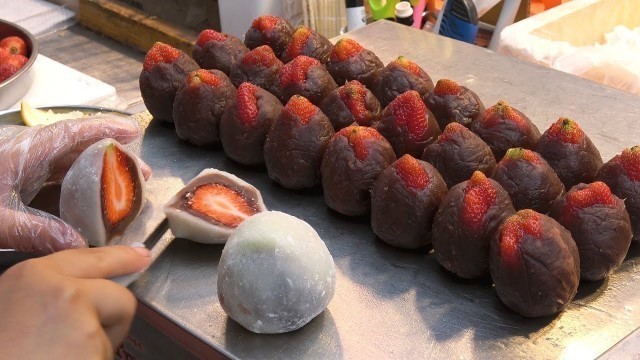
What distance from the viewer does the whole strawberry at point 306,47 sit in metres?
1.70

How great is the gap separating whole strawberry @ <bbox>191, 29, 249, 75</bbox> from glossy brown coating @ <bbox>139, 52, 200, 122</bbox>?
0.20ft

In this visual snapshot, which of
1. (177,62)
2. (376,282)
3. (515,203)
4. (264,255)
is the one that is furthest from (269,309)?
(177,62)

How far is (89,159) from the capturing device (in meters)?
1.29

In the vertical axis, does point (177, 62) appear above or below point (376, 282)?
above

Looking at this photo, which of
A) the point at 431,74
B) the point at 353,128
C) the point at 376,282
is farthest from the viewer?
the point at 431,74

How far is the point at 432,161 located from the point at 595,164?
0.94 ft

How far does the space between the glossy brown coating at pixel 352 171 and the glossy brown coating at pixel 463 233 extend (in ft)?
0.54

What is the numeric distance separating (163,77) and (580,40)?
4.46 ft

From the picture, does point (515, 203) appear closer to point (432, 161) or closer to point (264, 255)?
point (432, 161)

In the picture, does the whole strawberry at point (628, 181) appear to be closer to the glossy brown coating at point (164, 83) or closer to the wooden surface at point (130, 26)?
the glossy brown coating at point (164, 83)

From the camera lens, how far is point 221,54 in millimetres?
1707

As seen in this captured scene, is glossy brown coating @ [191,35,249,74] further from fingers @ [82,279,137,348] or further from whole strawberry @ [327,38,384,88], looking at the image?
fingers @ [82,279,137,348]

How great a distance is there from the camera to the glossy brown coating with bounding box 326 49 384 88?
1.62 m

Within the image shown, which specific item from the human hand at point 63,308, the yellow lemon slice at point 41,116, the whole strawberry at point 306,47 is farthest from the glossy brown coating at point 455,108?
the yellow lemon slice at point 41,116
